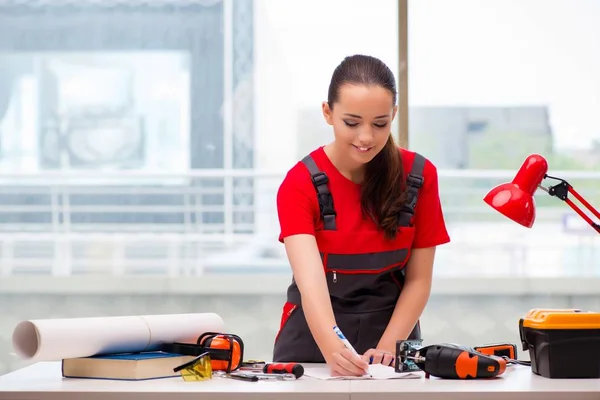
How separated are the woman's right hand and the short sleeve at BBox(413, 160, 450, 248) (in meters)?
0.45

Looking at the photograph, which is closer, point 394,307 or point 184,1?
point 394,307

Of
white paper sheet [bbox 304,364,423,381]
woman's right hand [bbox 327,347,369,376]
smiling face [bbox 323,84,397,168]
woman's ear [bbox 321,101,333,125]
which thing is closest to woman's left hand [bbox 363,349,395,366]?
white paper sheet [bbox 304,364,423,381]

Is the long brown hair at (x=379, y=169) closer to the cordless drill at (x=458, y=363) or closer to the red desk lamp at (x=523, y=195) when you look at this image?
the red desk lamp at (x=523, y=195)

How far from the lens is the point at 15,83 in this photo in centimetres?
365

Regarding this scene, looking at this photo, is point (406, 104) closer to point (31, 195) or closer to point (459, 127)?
point (459, 127)

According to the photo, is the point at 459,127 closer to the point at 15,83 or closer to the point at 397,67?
the point at 397,67

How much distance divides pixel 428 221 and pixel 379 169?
0.53ft

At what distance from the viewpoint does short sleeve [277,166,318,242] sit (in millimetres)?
1963

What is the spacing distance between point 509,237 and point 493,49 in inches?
28.7

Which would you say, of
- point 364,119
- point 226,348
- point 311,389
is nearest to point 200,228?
point 364,119

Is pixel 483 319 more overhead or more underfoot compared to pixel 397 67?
more underfoot

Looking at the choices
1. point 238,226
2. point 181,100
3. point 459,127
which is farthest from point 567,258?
point 181,100

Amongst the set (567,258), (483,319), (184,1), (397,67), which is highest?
(184,1)

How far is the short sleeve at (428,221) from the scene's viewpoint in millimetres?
2068
